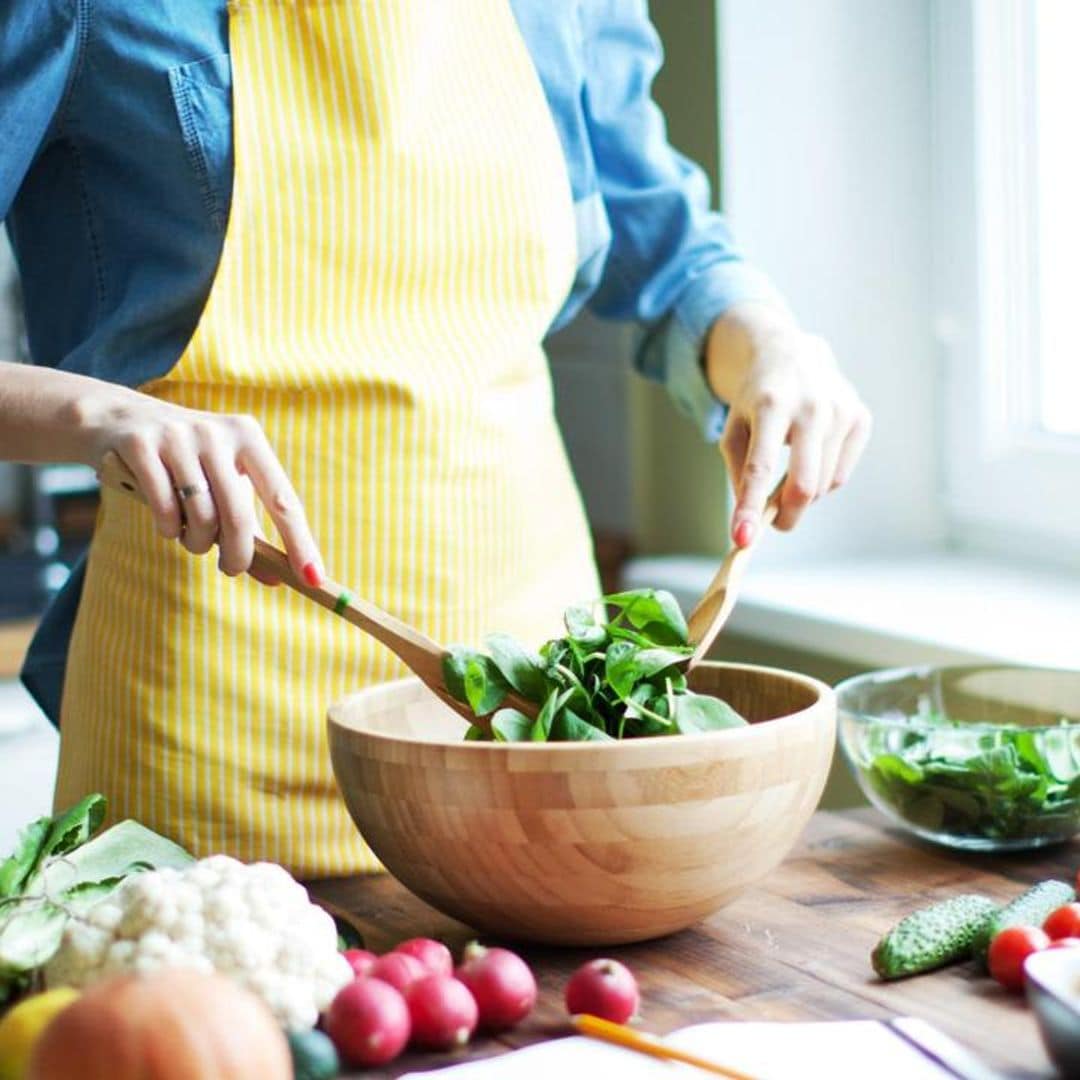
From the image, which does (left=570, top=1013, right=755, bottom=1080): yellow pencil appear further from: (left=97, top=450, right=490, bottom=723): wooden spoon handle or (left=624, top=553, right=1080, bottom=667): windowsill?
(left=624, top=553, right=1080, bottom=667): windowsill

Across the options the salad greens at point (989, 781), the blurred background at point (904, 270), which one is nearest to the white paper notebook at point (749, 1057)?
the salad greens at point (989, 781)

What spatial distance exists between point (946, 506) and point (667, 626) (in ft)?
3.79

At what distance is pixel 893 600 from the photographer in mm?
1910

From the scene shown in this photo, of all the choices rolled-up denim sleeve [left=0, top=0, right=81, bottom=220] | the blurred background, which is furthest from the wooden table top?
the blurred background

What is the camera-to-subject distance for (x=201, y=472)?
3.38 feet

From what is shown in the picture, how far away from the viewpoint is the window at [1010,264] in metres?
1.97

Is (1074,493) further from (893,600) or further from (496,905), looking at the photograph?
(496,905)

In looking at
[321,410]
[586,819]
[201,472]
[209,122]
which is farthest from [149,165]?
[586,819]

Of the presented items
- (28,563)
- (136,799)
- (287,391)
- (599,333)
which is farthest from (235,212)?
(28,563)

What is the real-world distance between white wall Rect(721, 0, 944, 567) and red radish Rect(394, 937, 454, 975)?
125 centimetres

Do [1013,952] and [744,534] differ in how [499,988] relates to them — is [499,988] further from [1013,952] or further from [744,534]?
[744,534]

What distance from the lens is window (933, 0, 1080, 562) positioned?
6.45ft

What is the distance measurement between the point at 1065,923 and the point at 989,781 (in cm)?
21

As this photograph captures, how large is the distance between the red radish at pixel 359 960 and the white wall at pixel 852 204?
1258 millimetres
